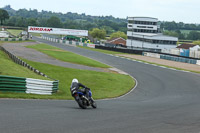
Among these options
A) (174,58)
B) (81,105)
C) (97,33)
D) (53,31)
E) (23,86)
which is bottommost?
(174,58)

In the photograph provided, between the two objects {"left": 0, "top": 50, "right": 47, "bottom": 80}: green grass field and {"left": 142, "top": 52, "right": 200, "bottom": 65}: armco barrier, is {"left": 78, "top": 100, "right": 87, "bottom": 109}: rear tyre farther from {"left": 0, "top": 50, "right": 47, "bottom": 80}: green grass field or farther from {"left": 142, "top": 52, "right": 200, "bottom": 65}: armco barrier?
{"left": 142, "top": 52, "right": 200, "bottom": 65}: armco barrier

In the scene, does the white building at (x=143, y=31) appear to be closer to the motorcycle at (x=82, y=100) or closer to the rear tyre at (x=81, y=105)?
the motorcycle at (x=82, y=100)

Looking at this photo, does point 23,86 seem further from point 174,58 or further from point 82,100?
point 174,58

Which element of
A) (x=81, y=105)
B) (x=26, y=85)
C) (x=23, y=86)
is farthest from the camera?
(x=26, y=85)

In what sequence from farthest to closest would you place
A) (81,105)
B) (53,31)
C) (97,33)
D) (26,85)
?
(97,33) < (53,31) < (26,85) < (81,105)

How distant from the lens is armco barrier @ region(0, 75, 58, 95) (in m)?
17.8

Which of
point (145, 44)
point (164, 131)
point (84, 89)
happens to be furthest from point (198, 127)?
point (145, 44)

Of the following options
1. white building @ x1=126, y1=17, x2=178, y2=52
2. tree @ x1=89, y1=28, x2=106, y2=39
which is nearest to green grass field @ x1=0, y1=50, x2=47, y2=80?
white building @ x1=126, y1=17, x2=178, y2=52

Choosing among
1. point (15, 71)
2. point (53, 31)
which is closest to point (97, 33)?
point (53, 31)

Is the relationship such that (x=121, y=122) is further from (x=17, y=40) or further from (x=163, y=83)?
(x=17, y=40)

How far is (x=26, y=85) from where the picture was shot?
18719mm

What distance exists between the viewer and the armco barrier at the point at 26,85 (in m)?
17.8

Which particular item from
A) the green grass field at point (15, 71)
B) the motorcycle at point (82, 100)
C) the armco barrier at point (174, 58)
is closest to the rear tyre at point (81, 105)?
the motorcycle at point (82, 100)

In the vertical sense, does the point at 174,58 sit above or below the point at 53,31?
below
